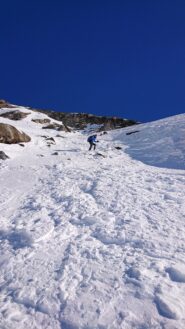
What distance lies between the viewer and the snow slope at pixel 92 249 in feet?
21.8

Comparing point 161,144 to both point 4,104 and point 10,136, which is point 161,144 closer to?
point 10,136

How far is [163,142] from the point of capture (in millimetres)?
28984

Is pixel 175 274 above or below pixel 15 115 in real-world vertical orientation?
below

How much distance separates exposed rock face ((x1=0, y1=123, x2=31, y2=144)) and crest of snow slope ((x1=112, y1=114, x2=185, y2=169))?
34.5ft

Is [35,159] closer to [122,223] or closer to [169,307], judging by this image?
[122,223]

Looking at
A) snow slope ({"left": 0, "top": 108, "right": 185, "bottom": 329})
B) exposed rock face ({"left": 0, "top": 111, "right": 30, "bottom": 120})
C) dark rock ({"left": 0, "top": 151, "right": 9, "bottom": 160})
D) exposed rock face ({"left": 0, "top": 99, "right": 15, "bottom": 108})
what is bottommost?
snow slope ({"left": 0, "top": 108, "right": 185, "bottom": 329})

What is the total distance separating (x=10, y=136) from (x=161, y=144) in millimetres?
14232

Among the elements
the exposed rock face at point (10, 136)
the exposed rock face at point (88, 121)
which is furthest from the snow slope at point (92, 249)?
the exposed rock face at point (88, 121)

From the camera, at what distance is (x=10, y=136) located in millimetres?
A: 29516

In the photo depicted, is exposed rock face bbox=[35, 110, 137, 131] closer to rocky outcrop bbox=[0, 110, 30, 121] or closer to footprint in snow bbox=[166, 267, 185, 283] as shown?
rocky outcrop bbox=[0, 110, 30, 121]

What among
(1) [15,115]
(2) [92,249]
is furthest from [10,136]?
(1) [15,115]

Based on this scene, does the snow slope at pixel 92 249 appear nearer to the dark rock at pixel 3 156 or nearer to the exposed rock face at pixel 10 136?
the dark rock at pixel 3 156

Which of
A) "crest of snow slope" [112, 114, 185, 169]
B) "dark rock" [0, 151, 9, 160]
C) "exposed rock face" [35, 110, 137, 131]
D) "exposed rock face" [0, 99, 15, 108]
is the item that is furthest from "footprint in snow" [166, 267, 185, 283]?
"exposed rock face" [0, 99, 15, 108]

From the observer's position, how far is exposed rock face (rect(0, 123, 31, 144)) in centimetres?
2888
